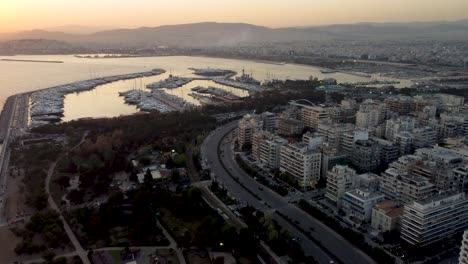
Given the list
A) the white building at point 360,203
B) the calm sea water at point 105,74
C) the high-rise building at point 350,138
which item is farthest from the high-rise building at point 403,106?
the calm sea water at point 105,74

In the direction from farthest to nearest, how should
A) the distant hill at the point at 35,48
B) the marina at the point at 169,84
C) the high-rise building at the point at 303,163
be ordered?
the distant hill at the point at 35,48, the marina at the point at 169,84, the high-rise building at the point at 303,163

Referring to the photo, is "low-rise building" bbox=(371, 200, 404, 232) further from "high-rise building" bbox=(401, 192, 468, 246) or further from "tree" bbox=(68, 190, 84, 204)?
"tree" bbox=(68, 190, 84, 204)

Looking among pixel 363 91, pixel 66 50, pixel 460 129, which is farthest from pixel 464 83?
pixel 66 50

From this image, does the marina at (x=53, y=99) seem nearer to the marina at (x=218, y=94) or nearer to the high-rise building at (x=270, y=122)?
the marina at (x=218, y=94)

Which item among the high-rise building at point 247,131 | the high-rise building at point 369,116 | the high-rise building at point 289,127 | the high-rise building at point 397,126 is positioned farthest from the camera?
the high-rise building at point 369,116

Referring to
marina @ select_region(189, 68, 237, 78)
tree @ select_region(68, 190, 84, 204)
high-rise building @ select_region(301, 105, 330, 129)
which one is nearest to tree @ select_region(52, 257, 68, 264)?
tree @ select_region(68, 190, 84, 204)

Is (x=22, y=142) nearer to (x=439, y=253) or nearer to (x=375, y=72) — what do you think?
(x=439, y=253)

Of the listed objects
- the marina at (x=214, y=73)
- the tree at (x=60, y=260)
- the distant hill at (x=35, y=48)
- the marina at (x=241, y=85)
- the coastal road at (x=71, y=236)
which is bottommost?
the coastal road at (x=71, y=236)
